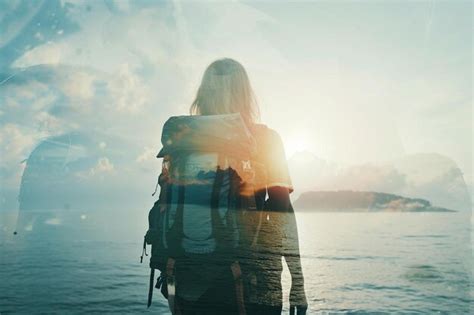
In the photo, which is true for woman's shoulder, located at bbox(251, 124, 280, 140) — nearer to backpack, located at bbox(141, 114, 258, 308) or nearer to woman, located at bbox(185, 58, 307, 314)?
woman, located at bbox(185, 58, 307, 314)

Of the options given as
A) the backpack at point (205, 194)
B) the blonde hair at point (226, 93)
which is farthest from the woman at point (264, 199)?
the backpack at point (205, 194)

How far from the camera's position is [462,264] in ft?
211

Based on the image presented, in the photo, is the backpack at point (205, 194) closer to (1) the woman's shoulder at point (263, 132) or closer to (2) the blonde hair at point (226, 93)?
(1) the woman's shoulder at point (263, 132)

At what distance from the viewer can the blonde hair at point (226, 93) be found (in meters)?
2.78

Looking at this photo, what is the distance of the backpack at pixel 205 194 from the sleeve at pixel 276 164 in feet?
0.73

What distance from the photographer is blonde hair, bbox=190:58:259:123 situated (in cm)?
278

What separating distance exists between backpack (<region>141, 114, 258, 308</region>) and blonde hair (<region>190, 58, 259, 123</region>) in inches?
12.1

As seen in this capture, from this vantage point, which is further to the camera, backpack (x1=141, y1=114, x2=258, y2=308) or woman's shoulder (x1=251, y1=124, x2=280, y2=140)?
woman's shoulder (x1=251, y1=124, x2=280, y2=140)

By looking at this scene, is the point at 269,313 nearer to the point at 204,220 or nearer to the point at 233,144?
the point at 204,220

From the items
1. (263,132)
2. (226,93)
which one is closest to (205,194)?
(263,132)

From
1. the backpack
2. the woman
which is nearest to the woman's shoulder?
the woman

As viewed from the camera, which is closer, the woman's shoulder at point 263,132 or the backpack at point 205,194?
the backpack at point 205,194

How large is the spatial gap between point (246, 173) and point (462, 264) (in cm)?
7736

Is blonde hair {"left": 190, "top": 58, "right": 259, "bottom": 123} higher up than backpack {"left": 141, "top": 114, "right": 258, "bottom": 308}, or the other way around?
blonde hair {"left": 190, "top": 58, "right": 259, "bottom": 123}
